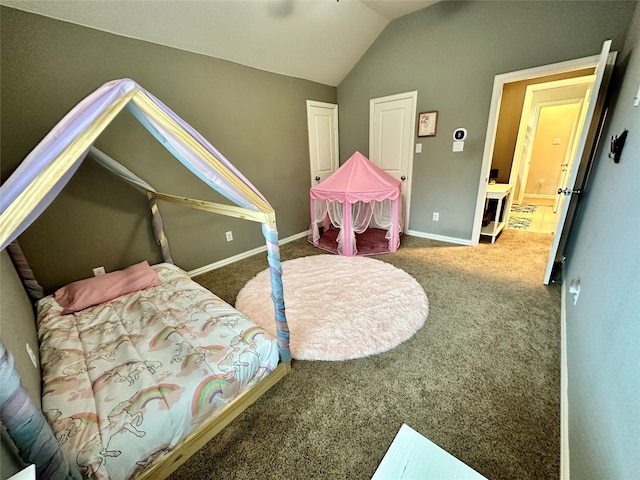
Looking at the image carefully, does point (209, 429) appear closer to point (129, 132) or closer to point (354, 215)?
point (129, 132)

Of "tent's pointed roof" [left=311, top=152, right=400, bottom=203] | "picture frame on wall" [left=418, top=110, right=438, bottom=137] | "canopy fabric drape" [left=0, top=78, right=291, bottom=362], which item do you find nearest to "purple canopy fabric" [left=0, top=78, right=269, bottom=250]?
"canopy fabric drape" [left=0, top=78, right=291, bottom=362]

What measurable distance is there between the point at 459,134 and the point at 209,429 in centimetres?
385

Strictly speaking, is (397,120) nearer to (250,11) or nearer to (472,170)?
(472,170)

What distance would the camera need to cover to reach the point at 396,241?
3.45 metres

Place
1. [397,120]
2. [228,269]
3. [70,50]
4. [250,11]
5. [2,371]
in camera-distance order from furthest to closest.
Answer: [397,120]
[228,269]
[250,11]
[70,50]
[2,371]

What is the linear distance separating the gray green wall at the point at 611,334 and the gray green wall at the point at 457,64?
0.88m

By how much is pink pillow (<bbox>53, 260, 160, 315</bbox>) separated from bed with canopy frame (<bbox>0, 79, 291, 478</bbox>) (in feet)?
Answer: 0.13

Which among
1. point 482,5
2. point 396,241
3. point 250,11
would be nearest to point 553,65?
point 482,5

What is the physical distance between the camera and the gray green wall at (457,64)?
2422 mm

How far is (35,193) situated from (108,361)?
3.32ft

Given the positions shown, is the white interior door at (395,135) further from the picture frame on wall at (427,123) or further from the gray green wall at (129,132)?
the gray green wall at (129,132)

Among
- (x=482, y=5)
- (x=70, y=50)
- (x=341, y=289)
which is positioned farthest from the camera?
(x=482, y=5)

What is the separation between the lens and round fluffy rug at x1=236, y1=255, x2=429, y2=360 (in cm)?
185

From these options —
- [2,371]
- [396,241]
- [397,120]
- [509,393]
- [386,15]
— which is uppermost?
[386,15]
